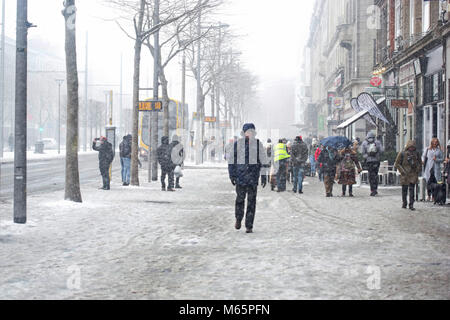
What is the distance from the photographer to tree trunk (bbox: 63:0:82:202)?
46.6ft

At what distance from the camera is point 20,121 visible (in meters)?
11.5

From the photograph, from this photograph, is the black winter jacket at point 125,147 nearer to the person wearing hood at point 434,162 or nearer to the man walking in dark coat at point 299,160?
the man walking in dark coat at point 299,160

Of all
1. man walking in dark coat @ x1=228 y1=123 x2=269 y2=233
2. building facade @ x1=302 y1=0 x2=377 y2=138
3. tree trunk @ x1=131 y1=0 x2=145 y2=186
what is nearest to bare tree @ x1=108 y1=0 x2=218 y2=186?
tree trunk @ x1=131 y1=0 x2=145 y2=186

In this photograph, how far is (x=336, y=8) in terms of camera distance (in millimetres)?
55875

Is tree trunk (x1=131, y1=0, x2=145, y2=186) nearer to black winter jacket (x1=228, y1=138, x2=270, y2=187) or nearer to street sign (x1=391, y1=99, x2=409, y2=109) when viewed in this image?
street sign (x1=391, y1=99, x2=409, y2=109)

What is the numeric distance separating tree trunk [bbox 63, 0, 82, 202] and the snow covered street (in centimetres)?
44

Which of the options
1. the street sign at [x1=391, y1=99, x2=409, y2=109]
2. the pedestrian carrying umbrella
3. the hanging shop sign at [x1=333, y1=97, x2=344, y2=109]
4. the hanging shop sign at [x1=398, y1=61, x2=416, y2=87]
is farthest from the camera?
the hanging shop sign at [x1=333, y1=97, x2=344, y2=109]

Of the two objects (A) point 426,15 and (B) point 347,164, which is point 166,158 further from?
(A) point 426,15

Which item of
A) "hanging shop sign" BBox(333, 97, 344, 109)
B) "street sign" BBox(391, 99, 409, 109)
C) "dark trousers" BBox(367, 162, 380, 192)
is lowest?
"dark trousers" BBox(367, 162, 380, 192)

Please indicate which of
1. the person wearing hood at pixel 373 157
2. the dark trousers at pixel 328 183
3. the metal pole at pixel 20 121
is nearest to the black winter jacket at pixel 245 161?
the metal pole at pixel 20 121

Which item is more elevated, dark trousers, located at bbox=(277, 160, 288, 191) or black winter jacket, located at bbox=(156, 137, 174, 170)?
black winter jacket, located at bbox=(156, 137, 174, 170)

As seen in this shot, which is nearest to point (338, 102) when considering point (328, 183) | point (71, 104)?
point (328, 183)
